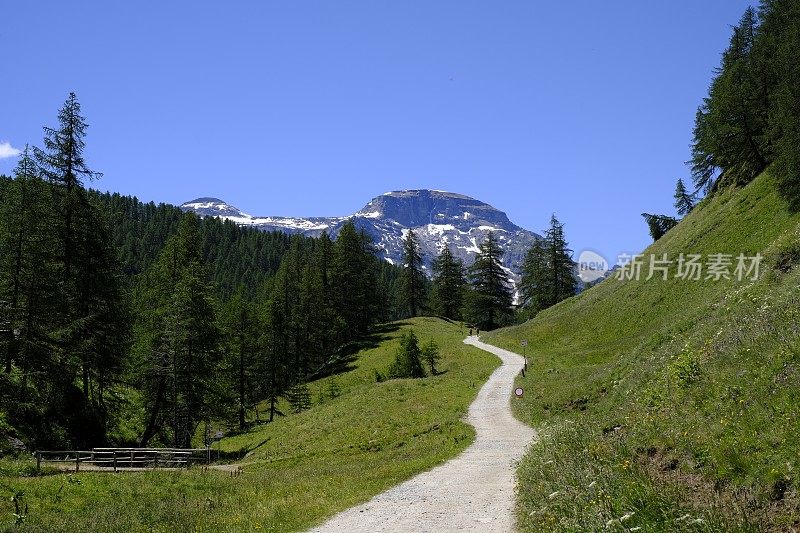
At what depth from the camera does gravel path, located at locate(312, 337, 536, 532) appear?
465 inches

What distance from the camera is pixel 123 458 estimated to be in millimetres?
26609

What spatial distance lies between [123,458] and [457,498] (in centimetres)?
2009

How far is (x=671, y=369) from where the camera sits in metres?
14.8

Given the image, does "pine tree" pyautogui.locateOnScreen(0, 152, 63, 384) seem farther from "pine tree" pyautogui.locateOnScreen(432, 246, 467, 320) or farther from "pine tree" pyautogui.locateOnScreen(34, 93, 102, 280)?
"pine tree" pyautogui.locateOnScreen(432, 246, 467, 320)

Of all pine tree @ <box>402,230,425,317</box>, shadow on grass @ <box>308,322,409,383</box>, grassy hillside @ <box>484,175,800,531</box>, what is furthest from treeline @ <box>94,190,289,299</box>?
grassy hillside @ <box>484,175,800,531</box>

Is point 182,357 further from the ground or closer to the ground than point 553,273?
closer to the ground

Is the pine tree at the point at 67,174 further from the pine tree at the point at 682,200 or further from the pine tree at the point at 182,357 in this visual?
the pine tree at the point at 682,200

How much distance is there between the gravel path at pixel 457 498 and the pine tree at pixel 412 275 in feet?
232

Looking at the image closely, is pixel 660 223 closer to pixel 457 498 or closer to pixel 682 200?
pixel 682 200

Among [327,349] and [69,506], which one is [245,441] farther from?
[327,349]

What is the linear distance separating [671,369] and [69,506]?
65.2 ft

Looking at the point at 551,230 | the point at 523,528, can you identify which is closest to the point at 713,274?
the point at 523,528

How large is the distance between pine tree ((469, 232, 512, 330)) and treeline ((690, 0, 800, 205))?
4057 cm

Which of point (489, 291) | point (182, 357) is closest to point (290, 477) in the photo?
point (182, 357)
